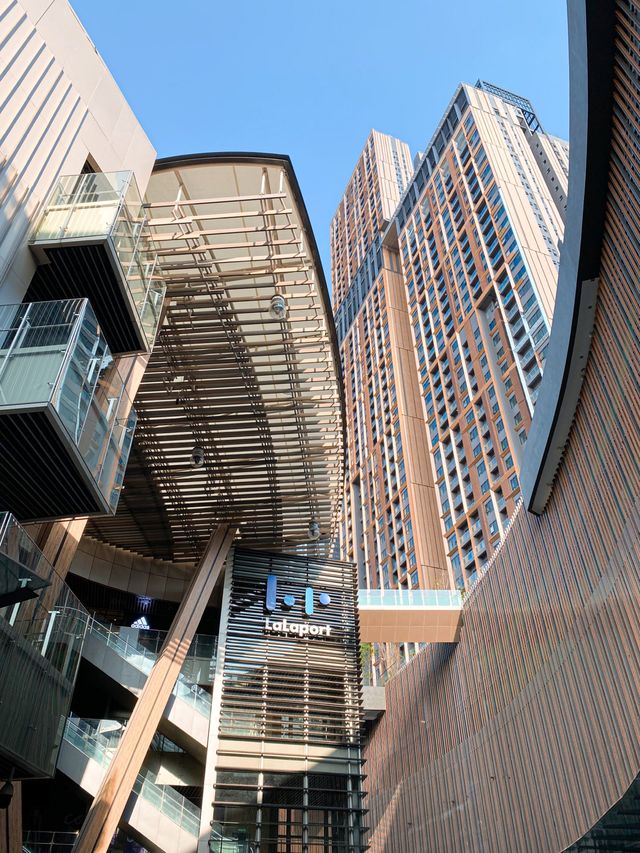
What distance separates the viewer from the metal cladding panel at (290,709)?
1820cm

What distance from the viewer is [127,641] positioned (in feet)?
63.3

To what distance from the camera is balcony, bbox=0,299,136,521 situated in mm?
8492

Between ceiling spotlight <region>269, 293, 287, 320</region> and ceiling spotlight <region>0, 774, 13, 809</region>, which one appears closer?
ceiling spotlight <region>0, 774, 13, 809</region>

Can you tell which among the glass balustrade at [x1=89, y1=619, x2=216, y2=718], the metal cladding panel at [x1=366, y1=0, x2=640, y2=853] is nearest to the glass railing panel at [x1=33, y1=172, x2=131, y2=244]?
the metal cladding panel at [x1=366, y1=0, x2=640, y2=853]

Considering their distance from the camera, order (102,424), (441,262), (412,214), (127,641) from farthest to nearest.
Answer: (412,214)
(441,262)
(127,641)
(102,424)

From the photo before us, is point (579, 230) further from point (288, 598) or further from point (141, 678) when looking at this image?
point (288, 598)

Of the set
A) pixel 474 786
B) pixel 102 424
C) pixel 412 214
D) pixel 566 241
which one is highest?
pixel 412 214

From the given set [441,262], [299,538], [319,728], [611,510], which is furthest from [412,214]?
[611,510]

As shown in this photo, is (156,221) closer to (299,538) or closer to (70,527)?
(70,527)

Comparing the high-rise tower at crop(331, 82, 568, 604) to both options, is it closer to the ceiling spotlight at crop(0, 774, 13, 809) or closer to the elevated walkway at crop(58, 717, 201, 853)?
the elevated walkway at crop(58, 717, 201, 853)

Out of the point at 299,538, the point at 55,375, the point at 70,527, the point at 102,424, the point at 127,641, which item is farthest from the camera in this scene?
the point at 299,538

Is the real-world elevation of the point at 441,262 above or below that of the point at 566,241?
above

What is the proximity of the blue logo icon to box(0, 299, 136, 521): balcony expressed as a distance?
12.6 m

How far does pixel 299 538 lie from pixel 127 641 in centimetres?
757
